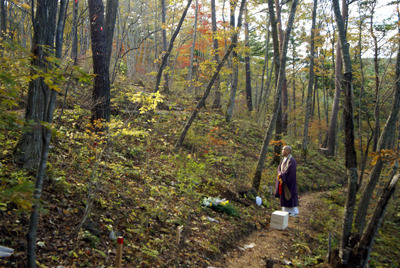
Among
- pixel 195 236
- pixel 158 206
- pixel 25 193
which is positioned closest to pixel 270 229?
pixel 195 236

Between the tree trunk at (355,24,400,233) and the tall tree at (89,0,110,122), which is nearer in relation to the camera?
the tree trunk at (355,24,400,233)

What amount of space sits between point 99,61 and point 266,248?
245 inches

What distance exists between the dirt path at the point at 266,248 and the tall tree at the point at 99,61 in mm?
4767

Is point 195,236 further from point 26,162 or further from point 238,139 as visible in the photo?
point 238,139

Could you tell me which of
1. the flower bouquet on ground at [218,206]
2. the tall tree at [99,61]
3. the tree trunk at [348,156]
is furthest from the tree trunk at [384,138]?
the tall tree at [99,61]

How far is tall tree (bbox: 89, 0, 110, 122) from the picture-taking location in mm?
7703

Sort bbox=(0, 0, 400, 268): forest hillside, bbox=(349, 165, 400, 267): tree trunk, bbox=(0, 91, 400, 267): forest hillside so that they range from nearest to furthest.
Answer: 1. bbox=(0, 0, 400, 268): forest hillside
2. bbox=(0, 91, 400, 267): forest hillside
3. bbox=(349, 165, 400, 267): tree trunk

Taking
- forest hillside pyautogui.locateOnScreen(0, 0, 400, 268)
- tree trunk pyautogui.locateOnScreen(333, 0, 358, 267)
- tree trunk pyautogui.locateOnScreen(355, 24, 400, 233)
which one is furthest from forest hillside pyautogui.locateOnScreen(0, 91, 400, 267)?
tree trunk pyautogui.locateOnScreen(355, 24, 400, 233)

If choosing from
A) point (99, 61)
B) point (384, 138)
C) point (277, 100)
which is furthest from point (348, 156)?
point (99, 61)

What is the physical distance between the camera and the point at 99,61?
7.78 m

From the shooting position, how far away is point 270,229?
7.09 metres

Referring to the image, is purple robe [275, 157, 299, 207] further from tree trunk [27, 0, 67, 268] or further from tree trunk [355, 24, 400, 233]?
tree trunk [27, 0, 67, 268]

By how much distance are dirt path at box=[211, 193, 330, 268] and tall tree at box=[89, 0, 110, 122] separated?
4.77 meters

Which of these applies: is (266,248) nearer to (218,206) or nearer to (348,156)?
(218,206)
